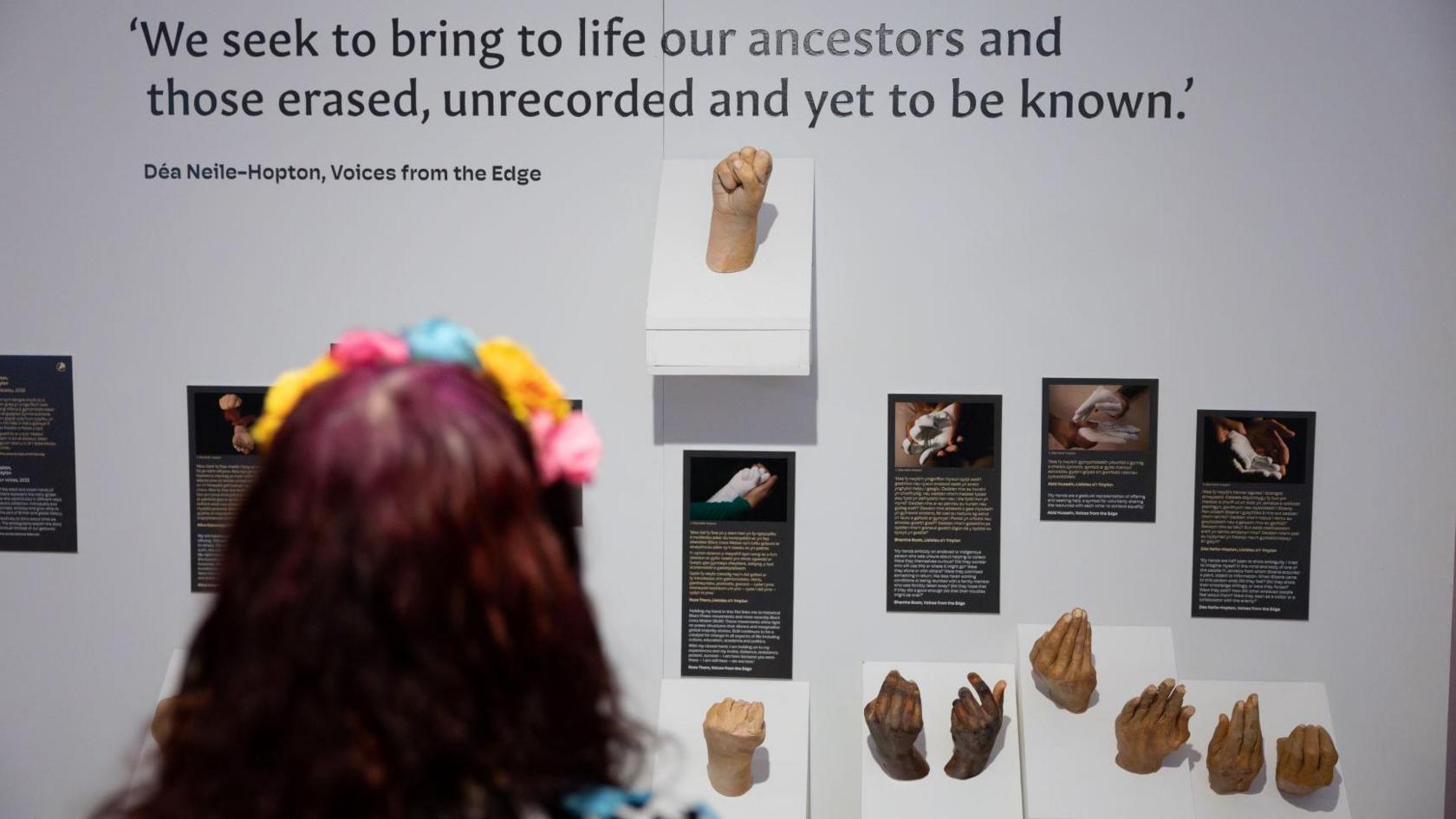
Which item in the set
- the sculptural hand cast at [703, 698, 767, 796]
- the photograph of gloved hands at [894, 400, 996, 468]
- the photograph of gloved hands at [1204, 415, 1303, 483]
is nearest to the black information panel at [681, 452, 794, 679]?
the sculptural hand cast at [703, 698, 767, 796]

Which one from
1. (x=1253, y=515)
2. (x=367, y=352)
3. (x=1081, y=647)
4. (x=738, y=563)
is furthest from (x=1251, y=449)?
(x=367, y=352)

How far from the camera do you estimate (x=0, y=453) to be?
2.53 m

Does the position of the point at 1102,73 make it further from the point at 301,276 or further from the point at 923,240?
the point at 301,276

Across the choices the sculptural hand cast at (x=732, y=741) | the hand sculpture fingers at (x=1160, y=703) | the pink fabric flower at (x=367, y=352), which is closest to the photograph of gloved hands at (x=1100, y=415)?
the hand sculpture fingers at (x=1160, y=703)

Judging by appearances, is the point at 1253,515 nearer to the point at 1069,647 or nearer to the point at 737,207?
the point at 1069,647

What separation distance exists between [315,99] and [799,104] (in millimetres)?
1029

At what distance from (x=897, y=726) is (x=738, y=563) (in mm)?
466

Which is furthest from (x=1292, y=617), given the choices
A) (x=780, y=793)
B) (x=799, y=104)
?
(x=799, y=104)

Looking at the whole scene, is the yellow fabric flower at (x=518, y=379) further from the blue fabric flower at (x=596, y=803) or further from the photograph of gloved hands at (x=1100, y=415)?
the photograph of gloved hands at (x=1100, y=415)

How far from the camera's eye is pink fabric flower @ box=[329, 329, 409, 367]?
0.99 metres

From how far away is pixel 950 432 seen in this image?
7.80ft

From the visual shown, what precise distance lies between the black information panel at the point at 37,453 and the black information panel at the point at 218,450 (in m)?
0.28

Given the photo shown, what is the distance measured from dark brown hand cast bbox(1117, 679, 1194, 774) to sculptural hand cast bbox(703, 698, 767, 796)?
72 centimetres

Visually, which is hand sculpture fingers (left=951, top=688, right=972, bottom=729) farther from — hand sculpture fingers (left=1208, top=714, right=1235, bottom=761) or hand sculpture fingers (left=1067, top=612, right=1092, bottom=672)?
hand sculpture fingers (left=1208, top=714, right=1235, bottom=761)
